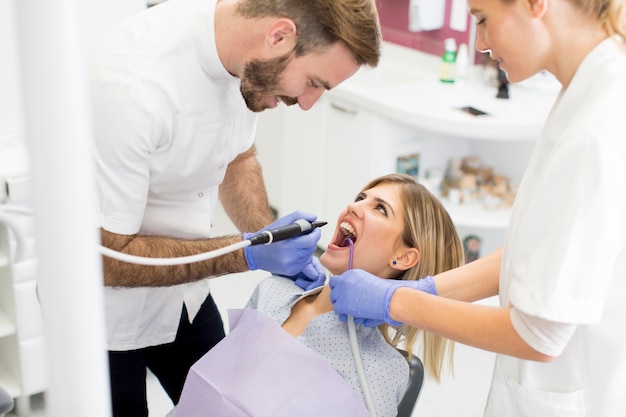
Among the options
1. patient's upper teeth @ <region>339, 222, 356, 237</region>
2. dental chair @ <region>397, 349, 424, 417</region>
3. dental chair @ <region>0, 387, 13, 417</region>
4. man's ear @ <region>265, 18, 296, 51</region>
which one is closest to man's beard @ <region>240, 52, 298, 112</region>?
man's ear @ <region>265, 18, 296, 51</region>

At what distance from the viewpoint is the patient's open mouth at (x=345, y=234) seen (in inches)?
69.2

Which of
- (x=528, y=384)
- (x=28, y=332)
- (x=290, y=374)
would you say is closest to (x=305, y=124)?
(x=28, y=332)

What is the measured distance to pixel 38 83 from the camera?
456 mm

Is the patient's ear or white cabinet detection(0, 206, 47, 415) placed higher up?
the patient's ear

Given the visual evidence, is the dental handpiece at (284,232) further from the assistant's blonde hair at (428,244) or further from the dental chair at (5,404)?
the dental chair at (5,404)

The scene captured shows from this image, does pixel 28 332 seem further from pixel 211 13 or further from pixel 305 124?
pixel 305 124

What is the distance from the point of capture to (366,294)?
1441 mm

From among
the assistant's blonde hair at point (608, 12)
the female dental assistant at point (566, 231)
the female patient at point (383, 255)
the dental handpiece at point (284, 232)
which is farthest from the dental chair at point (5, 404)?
the assistant's blonde hair at point (608, 12)

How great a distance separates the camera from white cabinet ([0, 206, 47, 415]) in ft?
7.48

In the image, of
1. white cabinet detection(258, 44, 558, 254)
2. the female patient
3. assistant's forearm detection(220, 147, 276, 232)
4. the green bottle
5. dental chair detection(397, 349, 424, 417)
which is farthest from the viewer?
the green bottle

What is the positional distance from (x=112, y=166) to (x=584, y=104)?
0.83 m

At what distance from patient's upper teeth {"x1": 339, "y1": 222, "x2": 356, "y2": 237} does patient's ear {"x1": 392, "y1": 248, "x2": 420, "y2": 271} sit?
12 centimetres

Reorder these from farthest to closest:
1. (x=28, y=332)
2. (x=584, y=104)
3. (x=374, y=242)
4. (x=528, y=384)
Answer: (x=28, y=332), (x=374, y=242), (x=528, y=384), (x=584, y=104)

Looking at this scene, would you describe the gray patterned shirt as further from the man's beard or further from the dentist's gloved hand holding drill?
the man's beard
